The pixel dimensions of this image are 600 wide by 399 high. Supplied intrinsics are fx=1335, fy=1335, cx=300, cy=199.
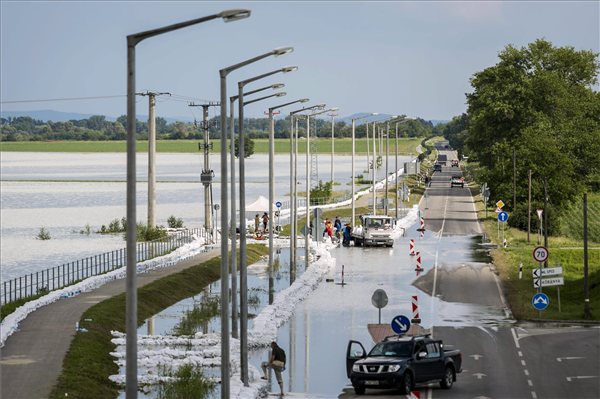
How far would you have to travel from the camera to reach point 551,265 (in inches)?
2692

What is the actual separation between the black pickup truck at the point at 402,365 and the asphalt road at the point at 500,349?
343 millimetres

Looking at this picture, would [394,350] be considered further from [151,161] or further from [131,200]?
[151,161]

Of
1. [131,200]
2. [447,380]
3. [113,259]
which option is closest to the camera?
[131,200]

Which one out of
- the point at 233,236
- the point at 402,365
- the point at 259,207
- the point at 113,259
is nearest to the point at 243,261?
the point at 233,236

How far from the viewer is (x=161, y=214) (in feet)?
468

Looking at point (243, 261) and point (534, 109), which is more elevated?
point (534, 109)

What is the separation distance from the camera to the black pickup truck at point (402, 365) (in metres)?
32.2

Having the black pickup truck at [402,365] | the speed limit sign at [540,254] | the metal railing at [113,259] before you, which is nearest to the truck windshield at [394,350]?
the black pickup truck at [402,365]

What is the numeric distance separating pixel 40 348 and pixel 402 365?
987 cm

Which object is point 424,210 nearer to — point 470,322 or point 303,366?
point 470,322

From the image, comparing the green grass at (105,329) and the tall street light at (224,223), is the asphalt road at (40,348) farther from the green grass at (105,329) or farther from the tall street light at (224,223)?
the tall street light at (224,223)

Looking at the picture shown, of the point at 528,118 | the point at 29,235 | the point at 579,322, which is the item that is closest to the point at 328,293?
the point at 579,322

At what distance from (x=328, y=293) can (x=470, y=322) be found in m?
11.1

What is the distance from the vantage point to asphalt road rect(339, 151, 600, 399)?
32644 mm
